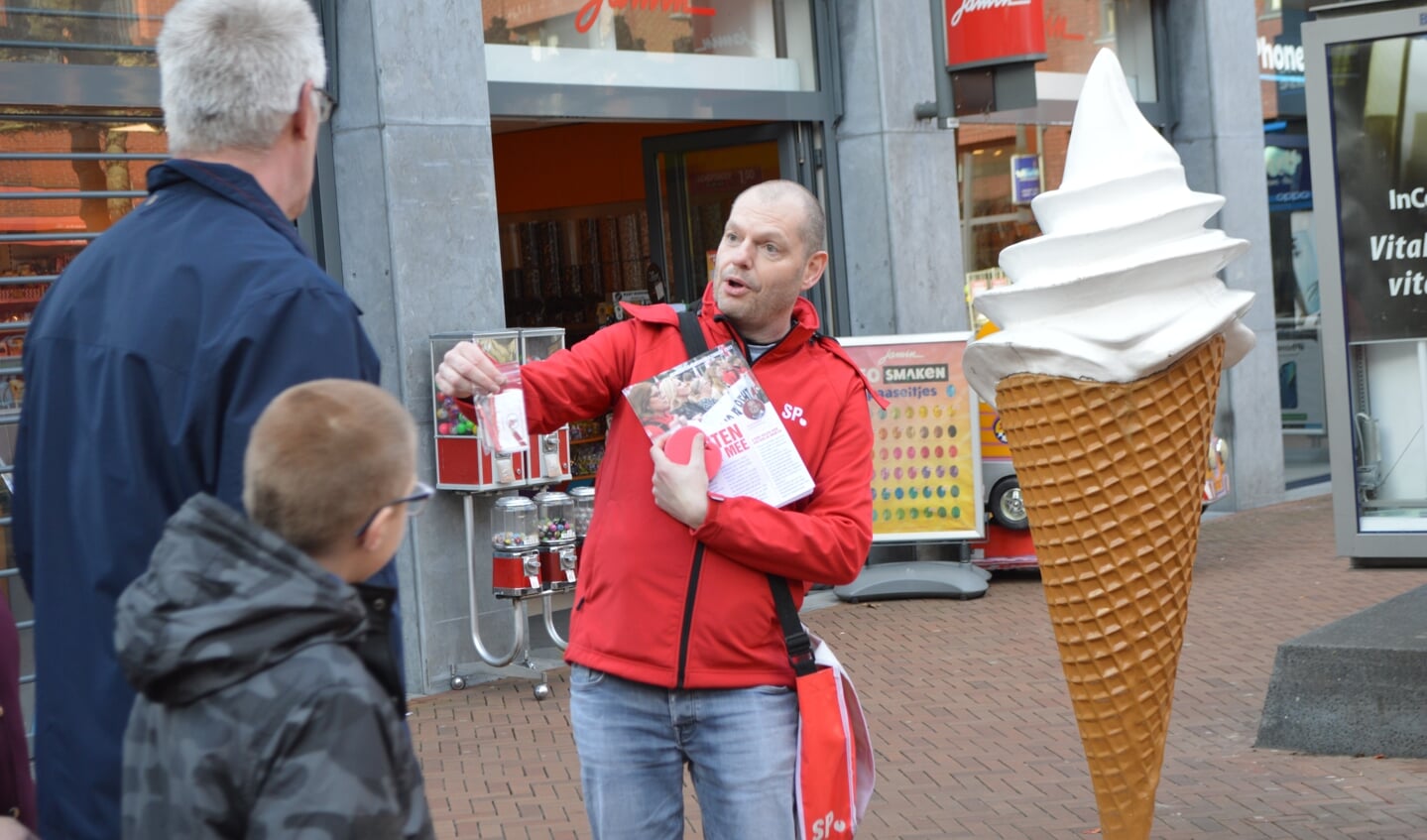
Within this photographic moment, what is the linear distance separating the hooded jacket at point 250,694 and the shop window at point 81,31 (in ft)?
19.1

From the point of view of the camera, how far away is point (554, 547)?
763 centimetres

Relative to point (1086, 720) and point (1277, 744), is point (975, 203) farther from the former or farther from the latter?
point (1086, 720)

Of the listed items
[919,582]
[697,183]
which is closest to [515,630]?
[919,582]

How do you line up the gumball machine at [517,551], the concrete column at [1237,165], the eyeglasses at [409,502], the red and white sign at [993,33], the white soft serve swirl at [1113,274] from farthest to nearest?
1. the concrete column at [1237,165]
2. the red and white sign at [993,33]
3. the gumball machine at [517,551]
4. the white soft serve swirl at [1113,274]
5. the eyeglasses at [409,502]

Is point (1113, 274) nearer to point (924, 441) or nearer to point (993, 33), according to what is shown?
point (924, 441)

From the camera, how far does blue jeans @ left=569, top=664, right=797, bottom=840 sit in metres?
3.01

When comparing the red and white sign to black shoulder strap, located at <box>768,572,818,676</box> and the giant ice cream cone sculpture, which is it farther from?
black shoulder strap, located at <box>768,572,818,676</box>

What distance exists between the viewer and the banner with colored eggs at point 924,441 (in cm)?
955

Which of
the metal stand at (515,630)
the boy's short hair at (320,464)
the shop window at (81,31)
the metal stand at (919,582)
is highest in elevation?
the shop window at (81,31)

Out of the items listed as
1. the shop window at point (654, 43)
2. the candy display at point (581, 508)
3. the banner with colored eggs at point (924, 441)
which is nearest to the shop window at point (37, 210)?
the shop window at point (654, 43)

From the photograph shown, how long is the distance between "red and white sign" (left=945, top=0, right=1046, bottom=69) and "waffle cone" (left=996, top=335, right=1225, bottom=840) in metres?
6.21

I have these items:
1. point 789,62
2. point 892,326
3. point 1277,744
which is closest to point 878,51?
point 789,62

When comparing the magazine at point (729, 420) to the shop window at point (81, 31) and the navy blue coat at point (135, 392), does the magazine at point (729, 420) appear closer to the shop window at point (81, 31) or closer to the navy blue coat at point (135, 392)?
the navy blue coat at point (135, 392)

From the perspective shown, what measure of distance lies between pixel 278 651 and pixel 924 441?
26.8 ft
